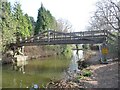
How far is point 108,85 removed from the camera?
924cm

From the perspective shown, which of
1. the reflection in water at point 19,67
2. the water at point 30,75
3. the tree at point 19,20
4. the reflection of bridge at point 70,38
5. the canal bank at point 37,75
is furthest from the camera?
the tree at point 19,20

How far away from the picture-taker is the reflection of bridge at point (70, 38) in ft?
68.5

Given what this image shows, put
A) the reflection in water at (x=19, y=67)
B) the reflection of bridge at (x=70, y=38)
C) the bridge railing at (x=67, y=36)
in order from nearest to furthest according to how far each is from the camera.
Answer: the reflection of bridge at (x=70, y=38), the reflection in water at (x=19, y=67), the bridge railing at (x=67, y=36)

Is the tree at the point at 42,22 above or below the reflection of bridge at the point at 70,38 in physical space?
above

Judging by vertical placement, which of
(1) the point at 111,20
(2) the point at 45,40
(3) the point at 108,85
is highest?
(1) the point at 111,20

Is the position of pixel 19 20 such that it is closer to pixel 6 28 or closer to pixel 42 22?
pixel 6 28

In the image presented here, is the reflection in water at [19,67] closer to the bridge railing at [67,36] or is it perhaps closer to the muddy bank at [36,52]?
the bridge railing at [67,36]

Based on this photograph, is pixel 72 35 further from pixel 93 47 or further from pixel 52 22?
pixel 52 22

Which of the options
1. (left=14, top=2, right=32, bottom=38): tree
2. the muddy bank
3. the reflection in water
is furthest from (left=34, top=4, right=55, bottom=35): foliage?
the reflection in water

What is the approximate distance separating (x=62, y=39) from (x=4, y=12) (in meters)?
8.65

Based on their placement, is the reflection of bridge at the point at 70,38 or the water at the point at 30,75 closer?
the water at the point at 30,75

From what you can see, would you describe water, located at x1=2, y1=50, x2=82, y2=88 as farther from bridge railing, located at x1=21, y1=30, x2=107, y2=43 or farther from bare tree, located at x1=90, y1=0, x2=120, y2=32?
bare tree, located at x1=90, y1=0, x2=120, y2=32

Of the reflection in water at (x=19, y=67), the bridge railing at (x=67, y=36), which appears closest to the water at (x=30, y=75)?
the reflection in water at (x=19, y=67)

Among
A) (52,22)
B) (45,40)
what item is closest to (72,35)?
(45,40)
